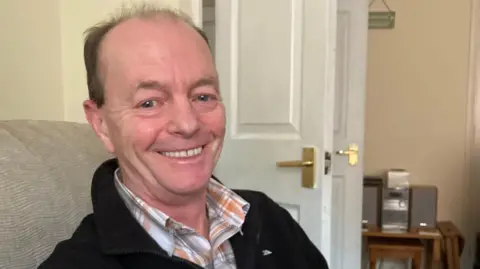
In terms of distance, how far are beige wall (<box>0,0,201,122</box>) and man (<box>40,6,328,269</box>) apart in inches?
23.8

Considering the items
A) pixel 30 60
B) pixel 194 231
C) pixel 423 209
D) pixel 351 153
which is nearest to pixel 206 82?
pixel 194 231

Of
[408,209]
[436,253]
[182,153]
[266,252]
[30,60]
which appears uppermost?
[30,60]

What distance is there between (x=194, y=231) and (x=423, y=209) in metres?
2.53

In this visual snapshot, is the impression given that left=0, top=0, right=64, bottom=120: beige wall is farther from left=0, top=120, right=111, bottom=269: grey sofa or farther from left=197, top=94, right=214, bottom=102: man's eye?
left=197, top=94, right=214, bottom=102: man's eye

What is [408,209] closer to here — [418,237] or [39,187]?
[418,237]

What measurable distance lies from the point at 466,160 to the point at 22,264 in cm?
319

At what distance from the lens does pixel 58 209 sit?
94 cm

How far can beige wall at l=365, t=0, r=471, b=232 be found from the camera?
11.3 ft

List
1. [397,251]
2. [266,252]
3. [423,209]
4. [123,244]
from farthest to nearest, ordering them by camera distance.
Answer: [423,209]
[397,251]
[266,252]
[123,244]

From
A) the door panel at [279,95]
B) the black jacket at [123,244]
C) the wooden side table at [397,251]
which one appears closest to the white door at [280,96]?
the door panel at [279,95]

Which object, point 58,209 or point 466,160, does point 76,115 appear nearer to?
point 58,209

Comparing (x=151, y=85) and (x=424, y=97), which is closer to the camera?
(x=151, y=85)

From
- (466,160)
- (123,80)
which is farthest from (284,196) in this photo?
(466,160)

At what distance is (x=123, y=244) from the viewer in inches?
34.6
